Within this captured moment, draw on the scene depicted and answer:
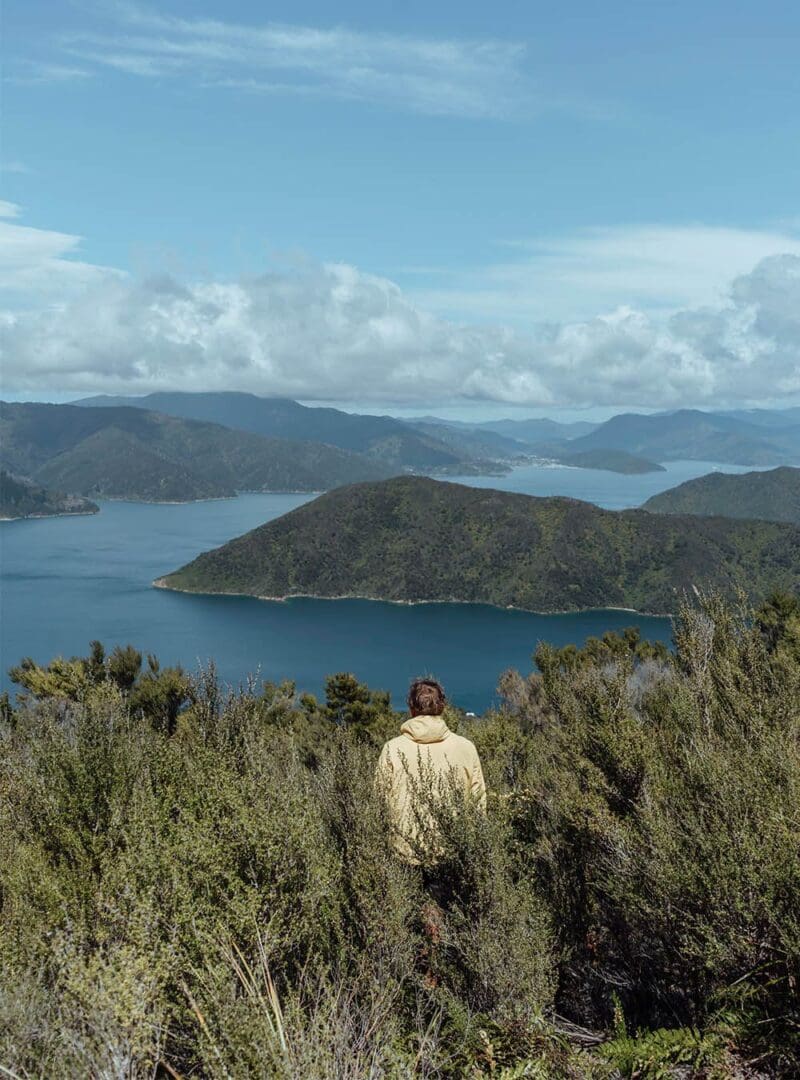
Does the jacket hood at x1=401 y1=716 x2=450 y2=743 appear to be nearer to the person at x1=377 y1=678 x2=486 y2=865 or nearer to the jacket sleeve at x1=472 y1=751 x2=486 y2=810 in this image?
the person at x1=377 y1=678 x2=486 y2=865

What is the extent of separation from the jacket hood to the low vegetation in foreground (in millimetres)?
438

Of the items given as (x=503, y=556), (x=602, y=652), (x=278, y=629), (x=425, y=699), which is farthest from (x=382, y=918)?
(x=503, y=556)

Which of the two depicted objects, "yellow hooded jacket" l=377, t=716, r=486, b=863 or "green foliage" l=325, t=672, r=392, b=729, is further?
"green foliage" l=325, t=672, r=392, b=729

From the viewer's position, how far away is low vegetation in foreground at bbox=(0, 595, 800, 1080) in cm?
349

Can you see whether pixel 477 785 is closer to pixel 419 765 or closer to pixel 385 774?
pixel 419 765

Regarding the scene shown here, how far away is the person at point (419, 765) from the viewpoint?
509 centimetres

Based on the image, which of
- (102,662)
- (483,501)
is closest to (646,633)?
(483,501)

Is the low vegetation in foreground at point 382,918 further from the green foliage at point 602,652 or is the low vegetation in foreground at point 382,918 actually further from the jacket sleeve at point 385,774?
the green foliage at point 602,652

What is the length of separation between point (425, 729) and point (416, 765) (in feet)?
0.82

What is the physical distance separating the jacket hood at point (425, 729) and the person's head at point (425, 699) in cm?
7

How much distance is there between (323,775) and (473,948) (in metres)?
1.96

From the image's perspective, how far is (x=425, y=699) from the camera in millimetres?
5277

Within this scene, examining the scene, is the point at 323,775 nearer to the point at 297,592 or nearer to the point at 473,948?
the point at 473,948

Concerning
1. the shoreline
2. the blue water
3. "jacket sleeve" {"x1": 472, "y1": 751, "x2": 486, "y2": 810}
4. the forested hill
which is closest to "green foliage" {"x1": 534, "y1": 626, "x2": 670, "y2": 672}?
"jacket sleeve" {"x1": 472, "y1": 751, "x2": 486, "y2": 810}
